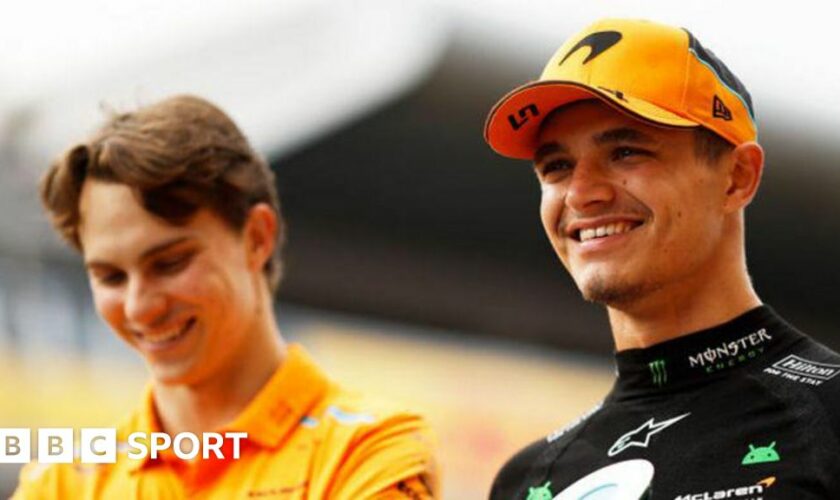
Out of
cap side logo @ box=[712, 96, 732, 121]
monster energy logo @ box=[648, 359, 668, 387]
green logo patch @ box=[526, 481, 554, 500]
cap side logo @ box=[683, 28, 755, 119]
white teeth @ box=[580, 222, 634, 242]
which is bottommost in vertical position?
green logo patch @ box=[526, 481, 554, 500]

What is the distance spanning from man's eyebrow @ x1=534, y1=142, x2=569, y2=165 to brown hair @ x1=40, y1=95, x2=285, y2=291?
742mm

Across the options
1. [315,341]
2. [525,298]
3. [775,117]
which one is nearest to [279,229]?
[315,341]

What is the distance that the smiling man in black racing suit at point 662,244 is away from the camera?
2.57 meters

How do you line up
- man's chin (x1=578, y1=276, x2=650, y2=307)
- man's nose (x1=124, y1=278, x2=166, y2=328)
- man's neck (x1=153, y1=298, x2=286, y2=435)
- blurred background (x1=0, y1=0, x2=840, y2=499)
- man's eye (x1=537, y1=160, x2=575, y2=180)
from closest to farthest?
man's chin (x1=578, y1=276, x2=650, y2=307) → man's eye (x1=537, y1=160, x2=575, y2=180) → man's nose (x1=124, y1=278, x2=166, y2=328) → man's neck (x1=153, y1=298, x2=286, y2=435) → blurred background (x1=0, y1=0, x2=840, y2=499)

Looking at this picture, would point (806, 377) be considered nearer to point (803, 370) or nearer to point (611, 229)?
point (803, 370)

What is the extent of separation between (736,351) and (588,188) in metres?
0.35

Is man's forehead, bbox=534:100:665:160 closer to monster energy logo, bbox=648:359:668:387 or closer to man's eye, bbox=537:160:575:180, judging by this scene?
man's eye, bbox=537:160:575:180

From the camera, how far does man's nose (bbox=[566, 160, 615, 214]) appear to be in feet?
8.59

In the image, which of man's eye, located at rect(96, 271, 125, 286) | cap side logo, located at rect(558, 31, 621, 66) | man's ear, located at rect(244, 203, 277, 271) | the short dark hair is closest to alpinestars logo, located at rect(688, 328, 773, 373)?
the short dark hair

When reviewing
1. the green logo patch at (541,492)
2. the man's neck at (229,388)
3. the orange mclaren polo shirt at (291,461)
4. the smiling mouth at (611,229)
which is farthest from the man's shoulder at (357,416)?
the smiling mouth at (611,229)

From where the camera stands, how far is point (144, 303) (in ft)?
10.3

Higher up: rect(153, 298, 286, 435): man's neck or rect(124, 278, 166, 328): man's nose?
rect(124, 278, 166, 328): man's nose

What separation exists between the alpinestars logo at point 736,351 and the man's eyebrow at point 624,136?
1.13 ft

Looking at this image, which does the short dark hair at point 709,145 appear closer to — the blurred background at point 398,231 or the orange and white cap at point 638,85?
the orange and white cap at point 638,85
